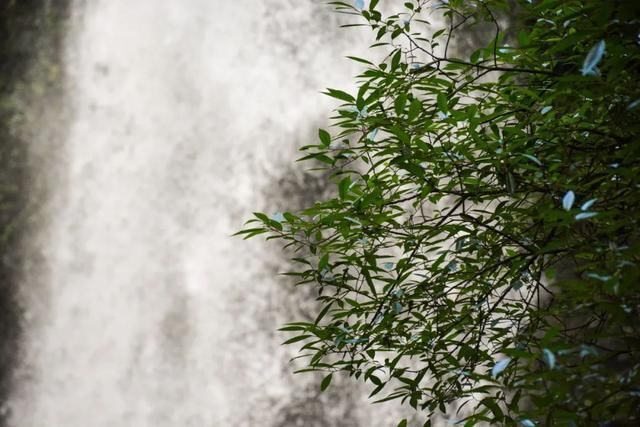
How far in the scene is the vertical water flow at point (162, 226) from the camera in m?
2.30

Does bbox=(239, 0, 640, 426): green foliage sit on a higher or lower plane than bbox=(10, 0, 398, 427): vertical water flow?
lower

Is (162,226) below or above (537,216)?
above

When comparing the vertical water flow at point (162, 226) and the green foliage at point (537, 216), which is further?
the vertical water flow at point (162, 226)

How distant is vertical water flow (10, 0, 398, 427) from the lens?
2.30 metres

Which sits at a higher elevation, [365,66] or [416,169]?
[365,66]

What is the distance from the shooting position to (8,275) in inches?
89.5

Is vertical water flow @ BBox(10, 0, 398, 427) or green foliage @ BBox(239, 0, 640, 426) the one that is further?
vertical water flow @ BBox(10, 0, 398, 427)

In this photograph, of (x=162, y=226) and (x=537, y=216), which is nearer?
(x=537, y=216)

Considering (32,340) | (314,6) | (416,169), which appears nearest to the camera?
(416,169)

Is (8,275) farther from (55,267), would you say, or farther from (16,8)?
(16,8)

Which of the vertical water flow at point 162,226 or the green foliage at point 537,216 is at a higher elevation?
the vertical water flow at point 162,226

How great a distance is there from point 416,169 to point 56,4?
182cm

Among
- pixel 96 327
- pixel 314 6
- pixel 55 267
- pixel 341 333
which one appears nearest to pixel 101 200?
pixel 55 267

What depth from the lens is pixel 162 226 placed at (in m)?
2.45
